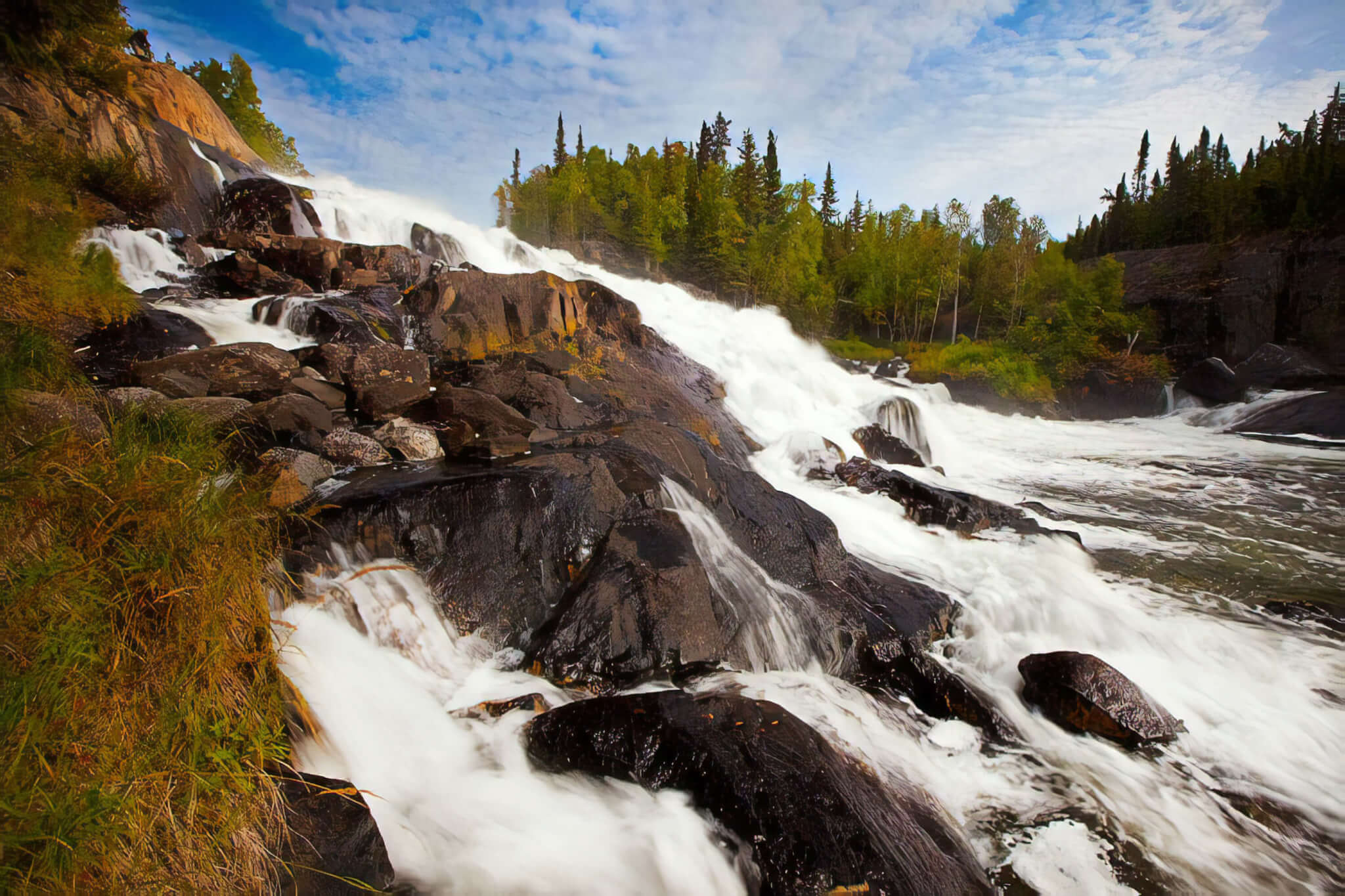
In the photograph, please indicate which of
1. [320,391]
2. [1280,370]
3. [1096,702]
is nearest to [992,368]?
[1280,370]

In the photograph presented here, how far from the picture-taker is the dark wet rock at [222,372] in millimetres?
7805

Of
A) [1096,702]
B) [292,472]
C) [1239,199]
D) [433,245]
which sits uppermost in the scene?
[1239,199]

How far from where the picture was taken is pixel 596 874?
10.2 ft

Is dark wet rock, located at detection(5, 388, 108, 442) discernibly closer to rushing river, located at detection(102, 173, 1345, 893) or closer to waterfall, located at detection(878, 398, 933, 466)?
rushing river, located at detection(102, 173, 1345, 893)

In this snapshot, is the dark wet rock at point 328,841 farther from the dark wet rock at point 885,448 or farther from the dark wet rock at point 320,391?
the dark wet rock at point 885,448

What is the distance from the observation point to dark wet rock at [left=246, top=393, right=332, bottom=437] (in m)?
7.28

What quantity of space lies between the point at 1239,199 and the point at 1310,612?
48.0 m

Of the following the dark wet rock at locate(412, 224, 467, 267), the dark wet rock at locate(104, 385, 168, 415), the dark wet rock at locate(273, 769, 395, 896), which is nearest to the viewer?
the dark wet rock at locate(273, 769, 395, 896)

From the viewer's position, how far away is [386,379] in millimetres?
9508

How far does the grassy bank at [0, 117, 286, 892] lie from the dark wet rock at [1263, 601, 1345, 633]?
35.9ft

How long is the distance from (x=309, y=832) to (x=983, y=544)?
9229 millimetres

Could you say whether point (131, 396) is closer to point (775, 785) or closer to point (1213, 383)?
point (775, 785)

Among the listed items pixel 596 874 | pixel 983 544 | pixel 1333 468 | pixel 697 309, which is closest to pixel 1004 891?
pixel 596 874

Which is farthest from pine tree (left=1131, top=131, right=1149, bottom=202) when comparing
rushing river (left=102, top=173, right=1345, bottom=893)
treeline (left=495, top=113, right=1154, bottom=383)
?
rushing river (left=102, top=173, right=1345, bottom=893)
